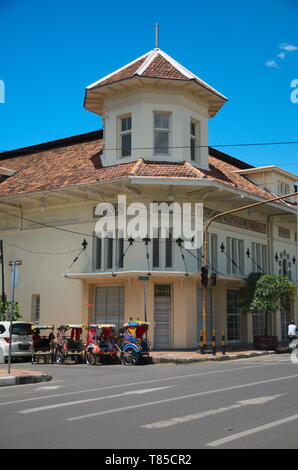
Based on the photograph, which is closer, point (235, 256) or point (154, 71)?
point (154, 71)

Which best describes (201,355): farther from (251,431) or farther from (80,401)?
(251,431)

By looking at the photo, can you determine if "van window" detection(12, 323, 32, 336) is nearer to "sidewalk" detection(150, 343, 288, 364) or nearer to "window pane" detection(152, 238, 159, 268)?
"sidewalk" detection(150, 343, 288, 364)

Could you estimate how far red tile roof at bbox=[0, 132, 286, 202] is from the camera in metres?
24.2

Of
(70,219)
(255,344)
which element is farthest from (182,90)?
(255,344)

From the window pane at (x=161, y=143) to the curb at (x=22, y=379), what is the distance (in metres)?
14.0

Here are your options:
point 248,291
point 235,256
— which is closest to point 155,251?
Answer: point 248,291

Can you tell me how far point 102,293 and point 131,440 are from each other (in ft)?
61.5

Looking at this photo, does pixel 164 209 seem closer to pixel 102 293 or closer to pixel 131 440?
pixel 102 293

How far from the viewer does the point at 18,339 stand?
20734 mm

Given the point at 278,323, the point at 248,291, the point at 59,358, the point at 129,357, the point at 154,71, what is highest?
the point at 154,71

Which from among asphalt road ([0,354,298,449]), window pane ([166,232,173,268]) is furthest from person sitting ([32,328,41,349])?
window pane ([166,232,173,268])

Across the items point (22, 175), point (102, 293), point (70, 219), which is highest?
point (22, 175)

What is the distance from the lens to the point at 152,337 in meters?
23.7

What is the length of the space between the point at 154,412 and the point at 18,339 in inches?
522
